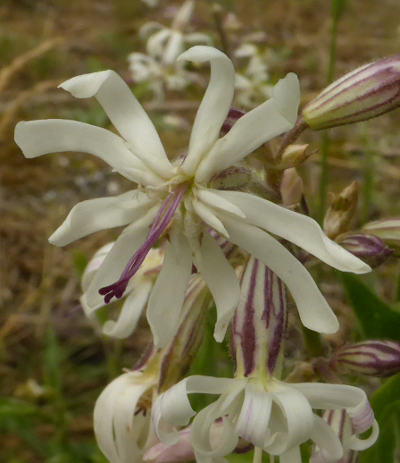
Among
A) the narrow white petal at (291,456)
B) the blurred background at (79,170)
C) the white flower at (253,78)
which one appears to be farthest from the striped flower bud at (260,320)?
the white flower at (253,78)

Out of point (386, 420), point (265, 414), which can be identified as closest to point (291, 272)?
point (265, 414)

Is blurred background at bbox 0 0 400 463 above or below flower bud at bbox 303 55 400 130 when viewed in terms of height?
below

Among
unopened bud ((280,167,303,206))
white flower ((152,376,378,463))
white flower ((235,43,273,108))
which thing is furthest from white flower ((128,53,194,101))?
white flower ((152,376,378,463))

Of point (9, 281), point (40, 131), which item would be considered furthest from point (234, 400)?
point (9, 281)

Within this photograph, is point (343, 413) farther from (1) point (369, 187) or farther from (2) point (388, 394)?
(1) point (369, 187)

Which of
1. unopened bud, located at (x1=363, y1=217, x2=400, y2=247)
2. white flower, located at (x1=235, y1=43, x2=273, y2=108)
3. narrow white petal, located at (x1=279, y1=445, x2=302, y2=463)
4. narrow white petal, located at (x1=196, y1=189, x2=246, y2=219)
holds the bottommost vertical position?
white flower, located at (x1=235, y1=43, x2=273, y2=108)

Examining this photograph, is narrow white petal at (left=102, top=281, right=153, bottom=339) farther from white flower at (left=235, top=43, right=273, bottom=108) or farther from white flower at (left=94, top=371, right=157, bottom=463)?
white flower at (left=235, top=43, right=273, bottom=108)

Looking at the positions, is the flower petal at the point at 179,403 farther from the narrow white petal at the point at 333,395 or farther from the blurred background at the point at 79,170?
the blurred background at the point at 79,170

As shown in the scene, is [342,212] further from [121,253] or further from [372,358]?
[121,253]
